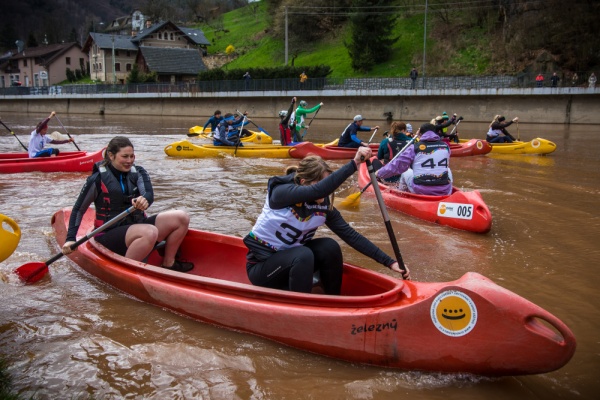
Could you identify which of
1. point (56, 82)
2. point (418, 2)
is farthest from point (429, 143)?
point (56, 82)

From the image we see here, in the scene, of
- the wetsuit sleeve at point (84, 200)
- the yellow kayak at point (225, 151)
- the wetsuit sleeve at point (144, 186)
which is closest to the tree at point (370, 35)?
the yellow kayak at point (225, 151)

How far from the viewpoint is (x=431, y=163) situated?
26.4 feet

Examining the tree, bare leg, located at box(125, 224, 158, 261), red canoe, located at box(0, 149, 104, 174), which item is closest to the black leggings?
bare leg, located at box(125, 224, 158, 261)

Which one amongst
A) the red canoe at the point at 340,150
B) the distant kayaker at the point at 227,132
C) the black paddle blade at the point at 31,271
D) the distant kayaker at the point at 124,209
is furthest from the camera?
the distant kayaker at the point at 227,132

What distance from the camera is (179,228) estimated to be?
5289mm

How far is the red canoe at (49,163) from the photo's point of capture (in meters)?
12.2

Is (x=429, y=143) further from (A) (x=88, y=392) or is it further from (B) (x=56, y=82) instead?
(B) (x=56, y=82)

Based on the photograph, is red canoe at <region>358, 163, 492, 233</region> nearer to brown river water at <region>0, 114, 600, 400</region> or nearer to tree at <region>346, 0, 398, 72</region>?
brown river water at <region>0, 114, 600, 400</region>

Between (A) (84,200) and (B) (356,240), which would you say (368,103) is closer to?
→ (A) (84,200)

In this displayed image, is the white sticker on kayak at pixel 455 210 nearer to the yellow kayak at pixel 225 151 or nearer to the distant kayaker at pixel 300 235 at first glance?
the distant kayaker at pixel 300 235

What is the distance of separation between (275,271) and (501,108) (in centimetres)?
2893

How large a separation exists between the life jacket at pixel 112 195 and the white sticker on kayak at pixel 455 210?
185 inches

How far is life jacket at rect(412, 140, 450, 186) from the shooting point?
7922 millimetres

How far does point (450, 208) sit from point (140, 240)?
4.78 meters
